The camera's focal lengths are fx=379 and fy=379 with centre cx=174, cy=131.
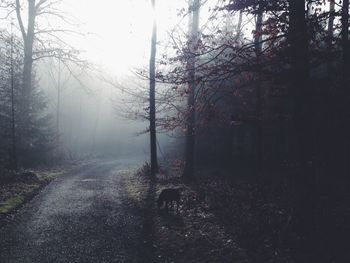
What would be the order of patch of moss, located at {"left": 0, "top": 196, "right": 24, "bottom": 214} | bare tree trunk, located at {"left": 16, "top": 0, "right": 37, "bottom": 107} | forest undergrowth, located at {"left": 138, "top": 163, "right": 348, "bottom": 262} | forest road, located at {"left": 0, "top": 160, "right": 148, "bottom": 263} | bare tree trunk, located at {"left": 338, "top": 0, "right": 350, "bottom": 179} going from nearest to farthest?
forest undergrowth, located at {"left": 138, "top": 163, "right": 348, "bottom": 262} → forest road, located at {"left": 0, "top": 160, "right": 148, "bottom": 263} → patch of moss, located at {"left": 0, "top": 196, "right": 24, "bottom": 214} → bare tree trunk, located at {"left": 338, "top": 0, "right": 350, "bottom": 179} → bare tree trunk, located at {"left": 16, "top": 0, "right": 37, "bottom": 107}

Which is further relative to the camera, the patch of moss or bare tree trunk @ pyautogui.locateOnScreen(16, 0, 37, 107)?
bare tree trunk @ pyautogui.locateOnScreen(16, 0, 37, 107)

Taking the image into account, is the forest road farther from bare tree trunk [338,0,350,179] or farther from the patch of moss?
bare tree trunk [338,0,350,179]

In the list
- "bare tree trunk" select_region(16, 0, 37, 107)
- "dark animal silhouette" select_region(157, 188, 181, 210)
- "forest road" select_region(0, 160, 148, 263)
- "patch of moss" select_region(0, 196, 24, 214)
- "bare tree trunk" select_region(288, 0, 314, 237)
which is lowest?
"forest road" select_region(0, 160, 148, 263)

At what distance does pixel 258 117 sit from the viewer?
11.3 m

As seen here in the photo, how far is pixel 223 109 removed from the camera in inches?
933

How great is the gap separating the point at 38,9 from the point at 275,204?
23.7 m

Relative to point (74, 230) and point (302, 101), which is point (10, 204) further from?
point (302, 101)

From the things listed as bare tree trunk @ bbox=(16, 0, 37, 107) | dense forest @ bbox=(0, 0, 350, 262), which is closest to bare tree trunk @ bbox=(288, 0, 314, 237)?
dense forest @ bbox=(0, 0, 350, 262)

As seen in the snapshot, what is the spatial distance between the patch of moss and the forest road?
1.10ft

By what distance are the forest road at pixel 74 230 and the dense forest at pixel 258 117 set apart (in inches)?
112

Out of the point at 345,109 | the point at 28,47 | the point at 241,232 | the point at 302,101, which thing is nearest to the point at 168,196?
the point at 241,232

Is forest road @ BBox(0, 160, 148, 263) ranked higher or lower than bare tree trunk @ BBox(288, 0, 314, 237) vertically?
lower

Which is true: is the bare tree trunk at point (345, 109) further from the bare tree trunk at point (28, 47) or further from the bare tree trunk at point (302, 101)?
the bare tree trunk at point (28, 47)

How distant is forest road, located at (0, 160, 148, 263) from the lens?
831 centimetres
